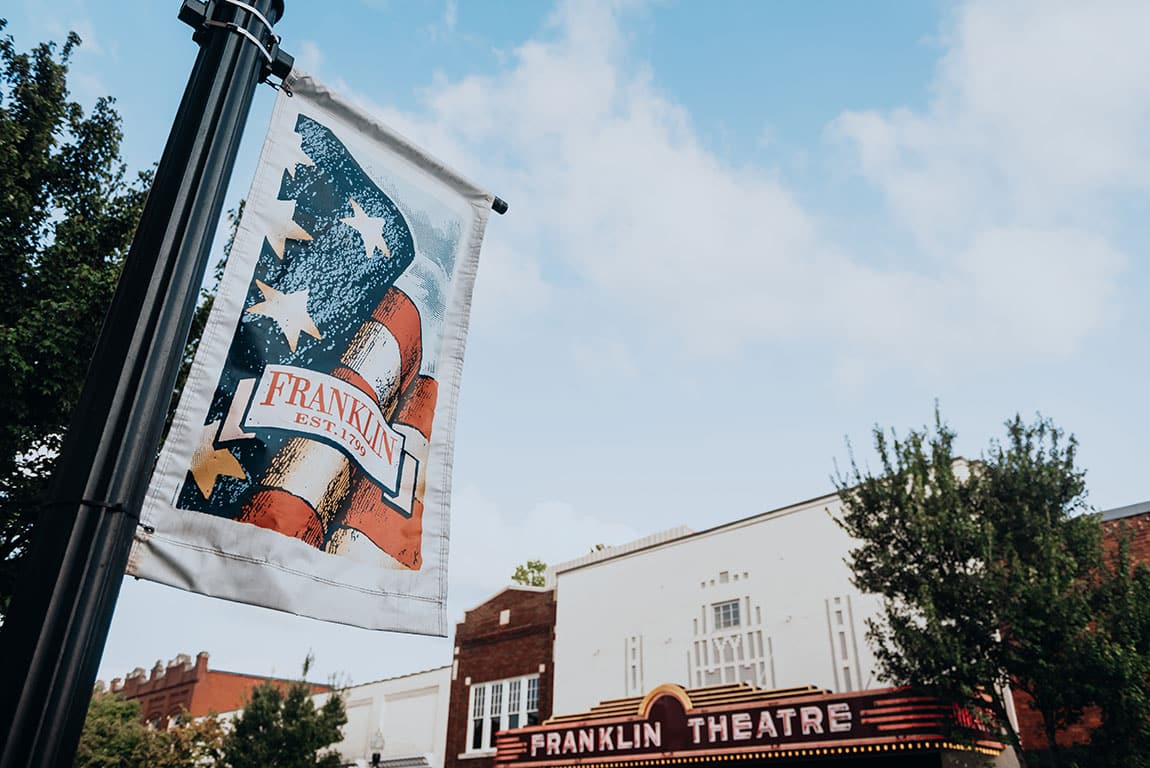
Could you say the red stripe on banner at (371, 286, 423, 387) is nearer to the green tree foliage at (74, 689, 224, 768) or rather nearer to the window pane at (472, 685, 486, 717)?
the window pane at (472, 685, 486, 717)

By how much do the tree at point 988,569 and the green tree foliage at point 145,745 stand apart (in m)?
29.3

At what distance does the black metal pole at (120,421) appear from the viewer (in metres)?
2.18

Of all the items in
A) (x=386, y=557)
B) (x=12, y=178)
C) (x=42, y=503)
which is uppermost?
(x=12, y=178)

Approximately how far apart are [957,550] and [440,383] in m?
14.4

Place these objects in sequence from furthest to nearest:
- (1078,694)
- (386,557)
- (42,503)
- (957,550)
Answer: (957,550)
(1078,694)
(386,557)
(42,503)

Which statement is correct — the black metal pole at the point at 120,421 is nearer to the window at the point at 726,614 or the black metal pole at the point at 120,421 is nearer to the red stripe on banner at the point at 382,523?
the red stripe on banner at the point at 382,523

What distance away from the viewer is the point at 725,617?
23.3 m

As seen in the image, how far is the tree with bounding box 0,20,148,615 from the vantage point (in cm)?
1145

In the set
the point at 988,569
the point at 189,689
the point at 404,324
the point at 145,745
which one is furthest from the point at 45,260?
the point at 189,689

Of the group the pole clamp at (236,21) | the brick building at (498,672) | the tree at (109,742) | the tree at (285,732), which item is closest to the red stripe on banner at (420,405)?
the pole clamp at (236,21)

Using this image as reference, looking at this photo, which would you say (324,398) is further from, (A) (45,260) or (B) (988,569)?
(B) (988,569)

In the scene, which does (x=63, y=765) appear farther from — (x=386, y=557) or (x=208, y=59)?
(x=208, y=59)

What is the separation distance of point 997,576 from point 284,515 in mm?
15027

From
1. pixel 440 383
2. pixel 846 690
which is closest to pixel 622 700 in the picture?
pixel 846 690
